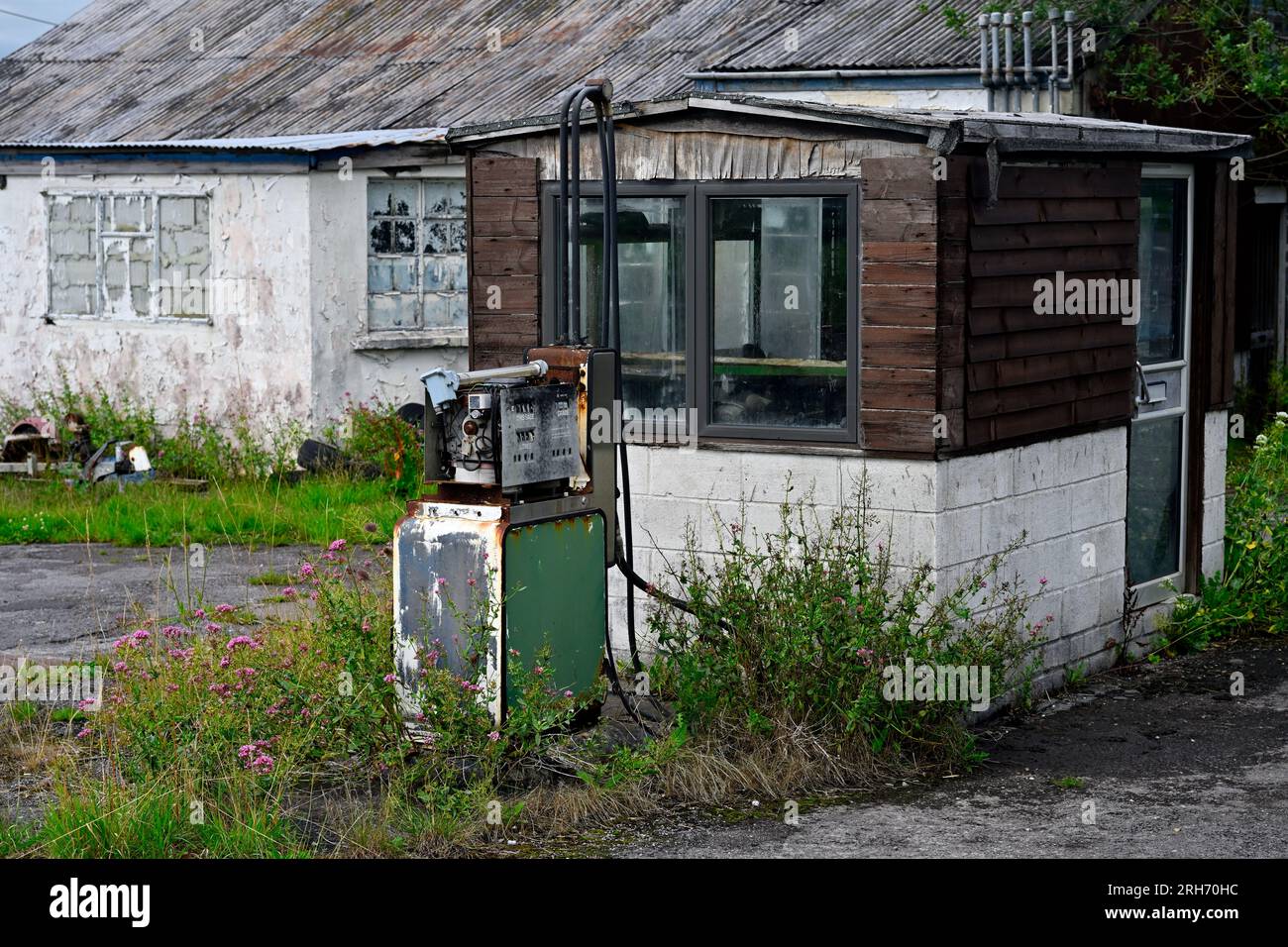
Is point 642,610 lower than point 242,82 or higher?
lower

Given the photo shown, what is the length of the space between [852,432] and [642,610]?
55.3 inches

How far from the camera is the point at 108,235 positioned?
17.0 metres

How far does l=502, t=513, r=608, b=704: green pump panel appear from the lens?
6656 mm

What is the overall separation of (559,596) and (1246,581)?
4972 millimetres

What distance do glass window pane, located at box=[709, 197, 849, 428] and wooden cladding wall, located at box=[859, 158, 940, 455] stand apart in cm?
18

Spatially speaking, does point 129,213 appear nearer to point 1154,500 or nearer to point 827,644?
point 1154,500

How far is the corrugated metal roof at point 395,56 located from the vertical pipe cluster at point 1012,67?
1.50 ft

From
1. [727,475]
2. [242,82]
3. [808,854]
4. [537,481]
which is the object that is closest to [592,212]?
[727,475]

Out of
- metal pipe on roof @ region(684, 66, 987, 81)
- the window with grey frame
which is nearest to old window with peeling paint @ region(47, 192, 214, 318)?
metal pipe on roof @ region(684, 66, 987, 81)

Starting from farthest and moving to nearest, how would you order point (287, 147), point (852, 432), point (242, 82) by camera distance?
1. point (242, 82)
2. point (287, 147)
3. point (852, 432)

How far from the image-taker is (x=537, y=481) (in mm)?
6797

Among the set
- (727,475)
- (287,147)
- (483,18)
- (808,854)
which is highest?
(483,18)

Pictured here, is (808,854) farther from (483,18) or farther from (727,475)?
(483,18)

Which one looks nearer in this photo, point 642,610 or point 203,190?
point 642,610
